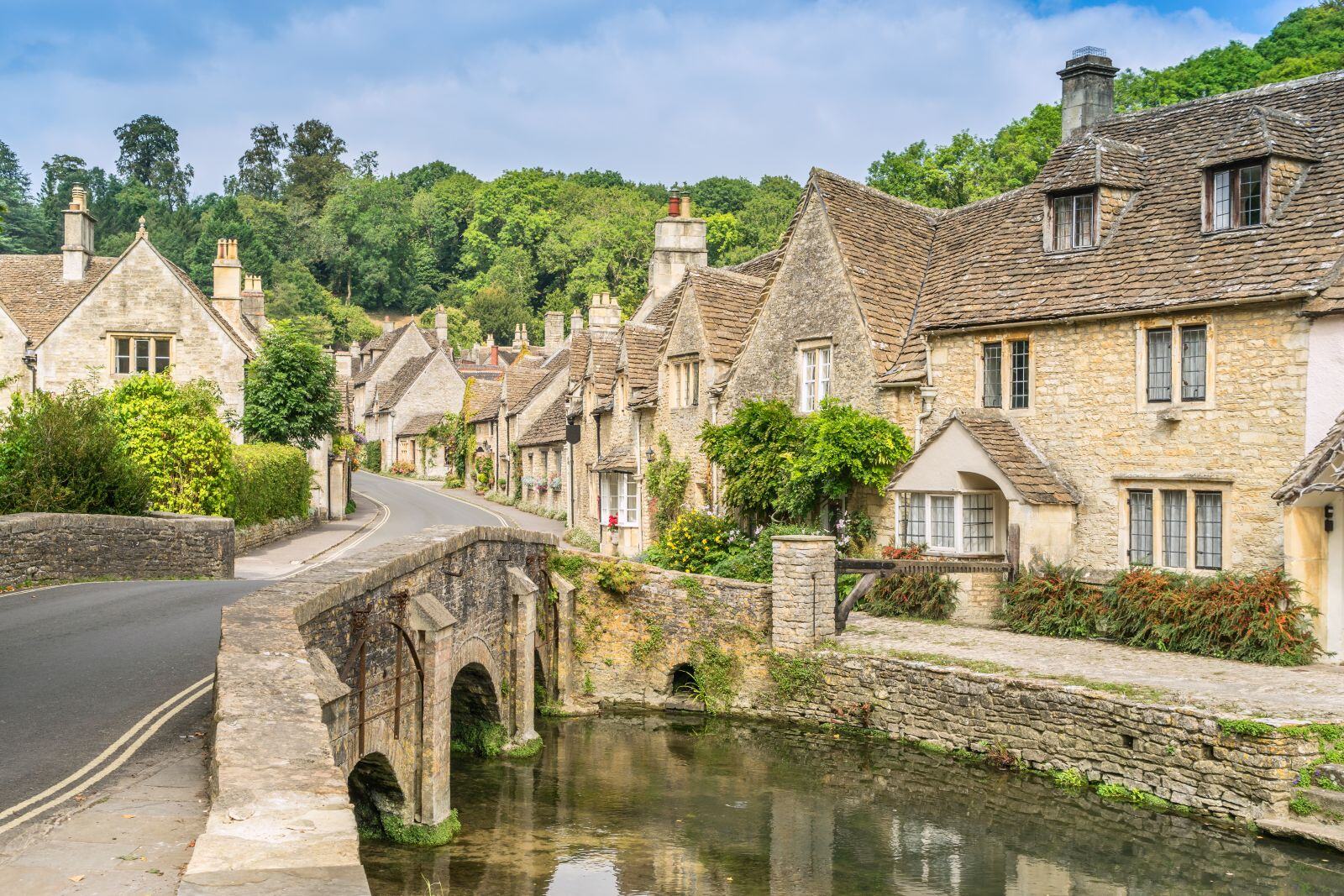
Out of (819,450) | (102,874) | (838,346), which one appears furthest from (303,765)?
(838,346)

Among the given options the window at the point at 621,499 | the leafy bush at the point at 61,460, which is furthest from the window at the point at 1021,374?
the leafy bush at the point at 61,460

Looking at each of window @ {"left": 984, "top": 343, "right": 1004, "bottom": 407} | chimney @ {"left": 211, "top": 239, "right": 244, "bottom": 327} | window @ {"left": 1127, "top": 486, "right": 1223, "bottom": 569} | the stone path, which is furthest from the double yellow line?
chimney @ {"left": 211, "top": 239, "right": 244, "bottom": 327}

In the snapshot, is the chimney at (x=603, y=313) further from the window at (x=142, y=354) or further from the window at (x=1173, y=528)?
the window at (x=1173, y=528)

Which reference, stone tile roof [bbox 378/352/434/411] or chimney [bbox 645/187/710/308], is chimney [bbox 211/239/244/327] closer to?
chimney [bbox 645/187/710/308]

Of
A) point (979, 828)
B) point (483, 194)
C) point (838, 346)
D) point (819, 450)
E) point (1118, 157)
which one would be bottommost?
point (979, 828)

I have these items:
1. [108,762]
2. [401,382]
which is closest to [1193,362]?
[108,762]

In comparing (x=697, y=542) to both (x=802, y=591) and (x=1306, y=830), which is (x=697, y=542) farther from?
(x=1306, y=830)

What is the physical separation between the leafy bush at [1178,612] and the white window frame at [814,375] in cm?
723

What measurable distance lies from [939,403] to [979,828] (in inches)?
432

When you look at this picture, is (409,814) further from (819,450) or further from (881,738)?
(819,450)

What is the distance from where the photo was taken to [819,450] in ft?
85.8

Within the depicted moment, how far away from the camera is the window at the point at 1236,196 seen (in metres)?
22.0

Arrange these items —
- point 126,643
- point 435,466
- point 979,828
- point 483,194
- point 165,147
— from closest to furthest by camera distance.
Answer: point 126,643, point 979,828, point 435,466, point 483,194, point 165,147

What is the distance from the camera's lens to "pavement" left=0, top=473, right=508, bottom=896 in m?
7.82
